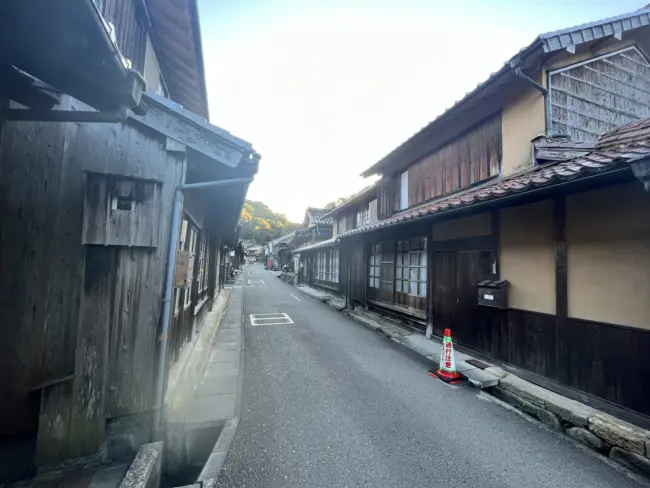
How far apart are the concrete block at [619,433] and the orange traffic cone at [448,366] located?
1.88m

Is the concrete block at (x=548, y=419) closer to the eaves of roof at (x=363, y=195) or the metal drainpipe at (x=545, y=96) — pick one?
the metal drainpipe at (x=545, y=96)

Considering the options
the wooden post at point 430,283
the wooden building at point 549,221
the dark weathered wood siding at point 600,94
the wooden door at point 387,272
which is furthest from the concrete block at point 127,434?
the dark weathered wood siding at point 600,94

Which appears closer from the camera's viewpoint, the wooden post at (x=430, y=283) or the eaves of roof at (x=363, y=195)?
the wooden post at (x=430, y=283)

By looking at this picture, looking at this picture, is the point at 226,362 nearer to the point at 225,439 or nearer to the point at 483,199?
the point at 225,439

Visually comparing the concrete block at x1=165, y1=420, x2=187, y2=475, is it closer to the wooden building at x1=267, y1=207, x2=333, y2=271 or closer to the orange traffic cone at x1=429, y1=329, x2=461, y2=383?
the orange traffic cone at x1=429, y1=329, x2=461, y2=383

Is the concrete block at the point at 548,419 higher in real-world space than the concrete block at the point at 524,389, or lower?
lower

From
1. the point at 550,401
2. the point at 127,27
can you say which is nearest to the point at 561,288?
the point at 550,401

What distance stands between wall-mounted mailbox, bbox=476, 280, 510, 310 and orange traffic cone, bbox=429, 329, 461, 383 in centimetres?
A: 102

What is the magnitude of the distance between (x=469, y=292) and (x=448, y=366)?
5.69ft

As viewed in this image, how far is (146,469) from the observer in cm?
252

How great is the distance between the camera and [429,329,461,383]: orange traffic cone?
4956mm

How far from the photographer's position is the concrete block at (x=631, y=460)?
9.16 feet

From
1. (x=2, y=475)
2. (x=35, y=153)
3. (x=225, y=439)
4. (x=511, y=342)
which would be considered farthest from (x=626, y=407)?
(x=35, y=153)

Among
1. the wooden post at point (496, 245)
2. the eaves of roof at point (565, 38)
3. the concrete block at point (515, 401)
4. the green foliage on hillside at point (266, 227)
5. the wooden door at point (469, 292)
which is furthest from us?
the green foliage on hillside at point (266, 227)
